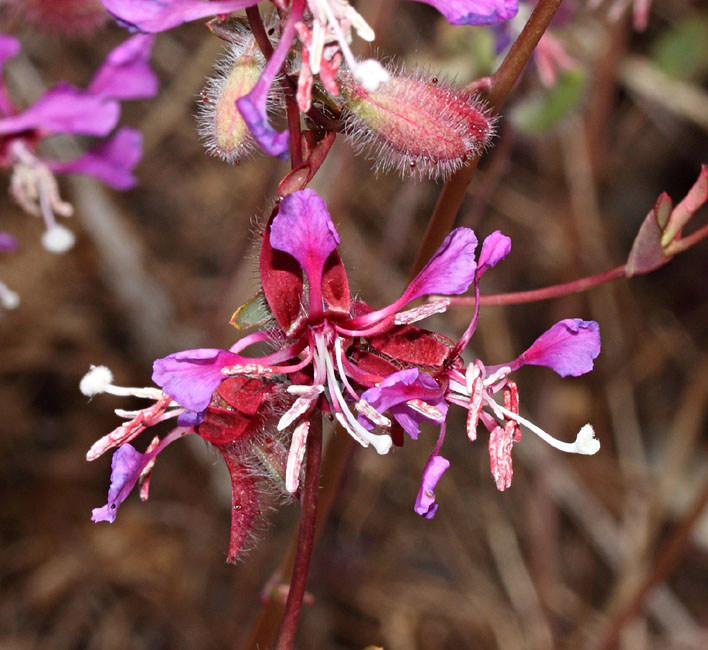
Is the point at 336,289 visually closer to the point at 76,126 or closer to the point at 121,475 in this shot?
the point at 121,475

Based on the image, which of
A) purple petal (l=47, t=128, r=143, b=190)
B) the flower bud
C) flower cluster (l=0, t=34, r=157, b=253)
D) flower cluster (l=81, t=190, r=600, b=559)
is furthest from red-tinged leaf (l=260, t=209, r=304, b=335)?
the flower bud

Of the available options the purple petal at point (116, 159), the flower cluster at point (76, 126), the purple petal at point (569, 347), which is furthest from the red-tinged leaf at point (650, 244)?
the purple petal at point (116, 159)

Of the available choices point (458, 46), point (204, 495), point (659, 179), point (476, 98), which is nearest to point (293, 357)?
point (476, 98)

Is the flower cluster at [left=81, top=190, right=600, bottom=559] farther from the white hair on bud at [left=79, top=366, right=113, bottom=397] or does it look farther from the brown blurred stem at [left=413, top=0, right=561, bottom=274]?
the brown blurred stem at [left=413, top=0, right=561, bottom=274]

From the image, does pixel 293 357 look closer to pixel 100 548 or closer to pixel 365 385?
pixel 365 385

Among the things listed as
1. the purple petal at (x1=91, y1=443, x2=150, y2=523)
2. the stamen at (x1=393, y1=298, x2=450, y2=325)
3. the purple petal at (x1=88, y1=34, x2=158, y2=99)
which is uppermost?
the stamen at (x1=393, y1=298, x2=450, y2=325)

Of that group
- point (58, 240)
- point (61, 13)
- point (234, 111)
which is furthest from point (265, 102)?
point (61, 13)

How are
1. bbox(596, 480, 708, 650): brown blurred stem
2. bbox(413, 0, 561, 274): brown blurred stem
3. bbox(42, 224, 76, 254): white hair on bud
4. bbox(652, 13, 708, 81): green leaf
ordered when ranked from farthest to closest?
bbox(652, 13, 708, 81): green leaf → bbox(596, 480, 708, 650): brown blurred stem → bbox(42, 224, 76, 254): white hair on bud → bbox(413, 0, 561, 274): brown blurred stem
